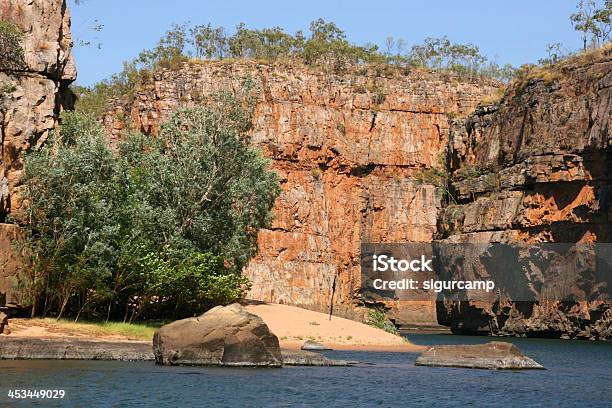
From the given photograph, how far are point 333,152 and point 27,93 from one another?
2588 inches

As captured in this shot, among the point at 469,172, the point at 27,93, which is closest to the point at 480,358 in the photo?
the point at 27,93

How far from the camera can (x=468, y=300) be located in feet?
315

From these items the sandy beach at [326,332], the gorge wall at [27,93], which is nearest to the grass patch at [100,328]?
the gorge wall at [27,93]

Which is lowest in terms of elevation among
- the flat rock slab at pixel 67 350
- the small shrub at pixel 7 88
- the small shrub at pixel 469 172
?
the flat rock slab at pixel 67 350

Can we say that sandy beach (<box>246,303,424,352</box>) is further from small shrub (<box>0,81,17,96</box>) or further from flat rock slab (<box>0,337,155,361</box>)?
small shrub (<box>0,81,17,96</box>)

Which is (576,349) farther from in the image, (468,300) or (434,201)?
(434,201)

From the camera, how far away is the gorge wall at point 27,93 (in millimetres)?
45053

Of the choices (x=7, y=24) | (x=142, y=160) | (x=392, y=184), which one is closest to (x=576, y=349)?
(x=142, y=160)

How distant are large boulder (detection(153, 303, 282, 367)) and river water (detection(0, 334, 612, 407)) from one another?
0.75m

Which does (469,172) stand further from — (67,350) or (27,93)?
(67,350)

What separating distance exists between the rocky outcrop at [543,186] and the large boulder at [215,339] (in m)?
50.8

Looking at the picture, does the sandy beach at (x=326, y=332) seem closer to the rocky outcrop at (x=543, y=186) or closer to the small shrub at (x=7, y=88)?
the small shrub at (x=7, y=88)

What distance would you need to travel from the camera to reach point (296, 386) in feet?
108

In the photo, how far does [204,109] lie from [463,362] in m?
22.3
